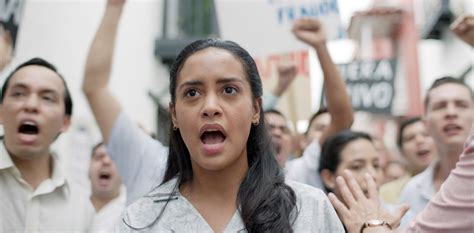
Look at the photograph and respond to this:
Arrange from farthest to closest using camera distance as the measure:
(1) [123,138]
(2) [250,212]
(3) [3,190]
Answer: (1) [123,138] → (3) [3,190] → (2) [250,212]

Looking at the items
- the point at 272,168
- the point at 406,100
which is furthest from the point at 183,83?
the point at 406,100

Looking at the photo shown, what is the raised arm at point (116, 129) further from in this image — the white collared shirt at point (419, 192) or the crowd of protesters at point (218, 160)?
the white collared shirt at point (419, 192)

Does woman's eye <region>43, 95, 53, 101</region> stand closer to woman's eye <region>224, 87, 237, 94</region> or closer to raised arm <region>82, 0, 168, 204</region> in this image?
raised arm <region>82, 0, 168, 204</region>

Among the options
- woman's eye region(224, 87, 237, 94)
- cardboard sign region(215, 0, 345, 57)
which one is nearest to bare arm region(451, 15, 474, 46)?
woman's eye region(224, 87, 237, 94)

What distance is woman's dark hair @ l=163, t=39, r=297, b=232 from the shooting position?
210 centimetres

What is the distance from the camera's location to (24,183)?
10.1 ft

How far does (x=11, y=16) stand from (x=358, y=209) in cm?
279

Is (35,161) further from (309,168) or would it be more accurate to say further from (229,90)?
(309,168)

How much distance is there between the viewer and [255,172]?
2.30 metres

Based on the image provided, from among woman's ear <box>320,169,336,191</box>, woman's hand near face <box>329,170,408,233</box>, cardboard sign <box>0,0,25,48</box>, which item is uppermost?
cardboard sign <box>0,0,25,48</box>

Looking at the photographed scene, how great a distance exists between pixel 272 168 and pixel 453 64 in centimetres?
1187

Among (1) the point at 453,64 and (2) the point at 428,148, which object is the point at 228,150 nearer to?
(2) the point at 428,148

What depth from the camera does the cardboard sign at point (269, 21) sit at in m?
5.46

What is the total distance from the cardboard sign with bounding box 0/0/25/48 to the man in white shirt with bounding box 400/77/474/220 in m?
2.47
